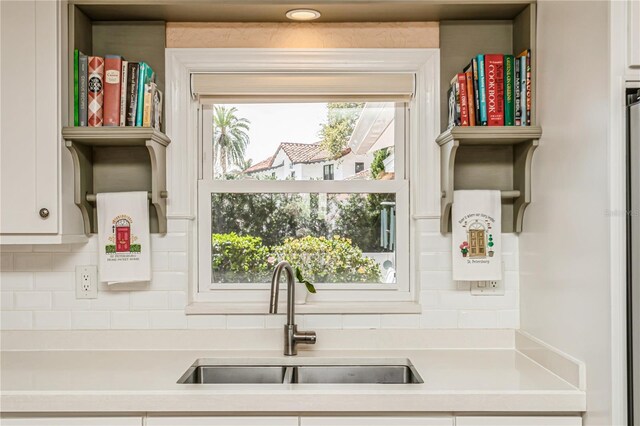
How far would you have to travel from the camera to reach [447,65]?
2.24 m

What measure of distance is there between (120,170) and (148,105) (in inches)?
12.8

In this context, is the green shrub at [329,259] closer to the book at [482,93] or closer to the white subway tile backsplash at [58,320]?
the book at [482,93]

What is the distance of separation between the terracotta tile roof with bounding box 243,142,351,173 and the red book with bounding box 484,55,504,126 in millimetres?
604

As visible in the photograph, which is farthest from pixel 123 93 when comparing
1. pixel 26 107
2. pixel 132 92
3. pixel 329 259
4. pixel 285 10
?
pixel 329 259

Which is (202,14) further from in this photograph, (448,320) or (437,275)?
(448,320)

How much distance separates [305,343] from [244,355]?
0.23 m

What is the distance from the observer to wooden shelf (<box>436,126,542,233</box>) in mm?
2080

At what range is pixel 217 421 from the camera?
1.69 meters

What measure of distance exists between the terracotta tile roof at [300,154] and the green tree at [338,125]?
2 centimetres

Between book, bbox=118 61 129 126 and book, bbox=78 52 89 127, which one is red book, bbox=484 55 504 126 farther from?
book, bbox=78 52 89 127

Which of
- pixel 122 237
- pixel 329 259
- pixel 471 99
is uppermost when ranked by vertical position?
pixel 471 99

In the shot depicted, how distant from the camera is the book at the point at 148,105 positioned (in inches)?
80.4

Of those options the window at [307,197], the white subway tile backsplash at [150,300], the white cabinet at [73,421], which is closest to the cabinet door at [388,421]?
the white cabinet at [73,421]

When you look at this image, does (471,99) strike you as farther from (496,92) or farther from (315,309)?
(315,309)
